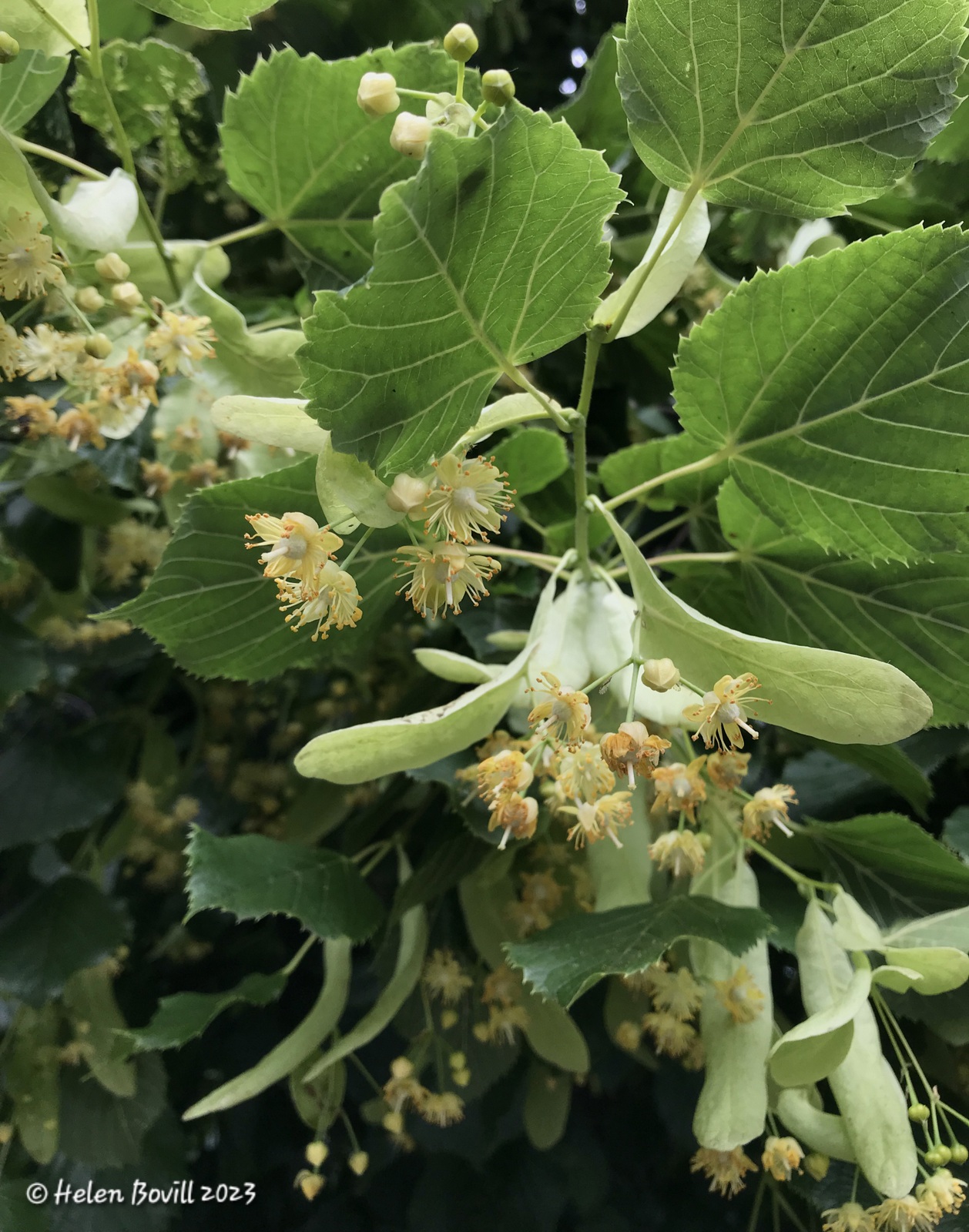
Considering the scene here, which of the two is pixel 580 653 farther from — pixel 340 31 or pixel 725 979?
pixel 340 31

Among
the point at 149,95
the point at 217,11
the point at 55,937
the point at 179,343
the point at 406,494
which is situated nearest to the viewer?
the point at 406,494

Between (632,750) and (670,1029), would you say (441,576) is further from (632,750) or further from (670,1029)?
(670,1029)

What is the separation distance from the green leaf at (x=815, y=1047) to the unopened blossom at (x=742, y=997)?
62 millimetres

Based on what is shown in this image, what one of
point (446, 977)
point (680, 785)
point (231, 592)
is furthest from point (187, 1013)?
point (680, 785)

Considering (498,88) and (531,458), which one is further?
(531,458)

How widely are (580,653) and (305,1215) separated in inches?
33.6

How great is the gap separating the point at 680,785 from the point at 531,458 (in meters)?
0.29

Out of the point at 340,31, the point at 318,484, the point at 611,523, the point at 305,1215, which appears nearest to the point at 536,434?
the point at 611,523

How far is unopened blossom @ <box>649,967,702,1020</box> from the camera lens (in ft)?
1.83

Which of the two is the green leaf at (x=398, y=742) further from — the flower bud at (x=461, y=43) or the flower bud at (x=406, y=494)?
the flower bud at (x=461, y=43)

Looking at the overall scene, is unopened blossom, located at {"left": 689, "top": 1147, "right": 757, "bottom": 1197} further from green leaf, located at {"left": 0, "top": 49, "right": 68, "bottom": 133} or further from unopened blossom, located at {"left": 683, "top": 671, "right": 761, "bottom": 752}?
green leaf, located at {"left": 0, "top": 49, "right": 68, "bottom": 133}

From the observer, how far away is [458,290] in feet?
1.11

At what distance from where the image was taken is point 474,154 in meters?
0.30

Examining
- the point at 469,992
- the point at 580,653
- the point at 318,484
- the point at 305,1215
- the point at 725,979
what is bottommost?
the point at 305,1215
